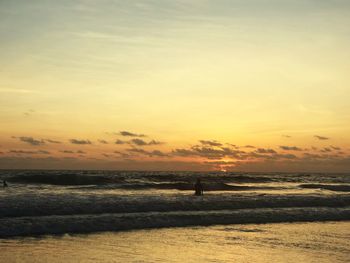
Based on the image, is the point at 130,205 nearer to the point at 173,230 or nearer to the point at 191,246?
the point at 173,230

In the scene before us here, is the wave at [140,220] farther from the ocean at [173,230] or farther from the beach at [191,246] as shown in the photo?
the beach at [191,246]

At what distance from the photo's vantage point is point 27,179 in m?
63.2

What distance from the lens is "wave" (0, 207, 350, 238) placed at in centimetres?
1816

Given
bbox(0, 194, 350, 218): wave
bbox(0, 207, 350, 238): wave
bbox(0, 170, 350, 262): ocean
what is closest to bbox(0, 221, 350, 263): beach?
bbox(0, 170, 350, 262): ocean

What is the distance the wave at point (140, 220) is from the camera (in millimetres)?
18156

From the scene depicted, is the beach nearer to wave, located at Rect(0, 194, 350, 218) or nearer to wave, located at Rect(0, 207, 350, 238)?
wave, located at Rect(0, 207, 350, 238)

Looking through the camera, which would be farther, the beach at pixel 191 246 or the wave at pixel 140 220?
the wave at pixel 140 220

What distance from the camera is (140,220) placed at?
2066cm

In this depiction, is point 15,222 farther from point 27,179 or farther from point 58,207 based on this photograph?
point 27,179

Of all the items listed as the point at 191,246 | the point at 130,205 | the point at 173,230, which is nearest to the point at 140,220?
the point at 173,230

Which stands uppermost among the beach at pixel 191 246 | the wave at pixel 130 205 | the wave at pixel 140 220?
the wave at pixel 130 205

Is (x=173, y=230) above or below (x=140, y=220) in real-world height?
below

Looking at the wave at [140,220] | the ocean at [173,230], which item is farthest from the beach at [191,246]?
the wave at [140,220]

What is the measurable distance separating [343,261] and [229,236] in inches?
204
